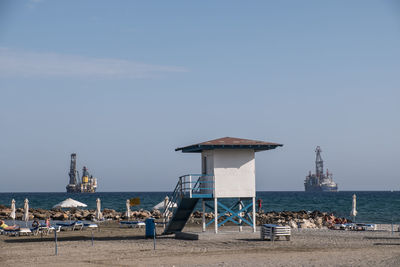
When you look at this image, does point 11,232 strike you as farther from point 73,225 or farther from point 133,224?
point 133,224

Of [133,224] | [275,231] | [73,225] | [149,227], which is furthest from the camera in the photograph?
[133,224]

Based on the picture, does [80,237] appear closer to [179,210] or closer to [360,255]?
[179,210]

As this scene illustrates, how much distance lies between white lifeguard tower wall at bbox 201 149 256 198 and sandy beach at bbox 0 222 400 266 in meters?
1.87

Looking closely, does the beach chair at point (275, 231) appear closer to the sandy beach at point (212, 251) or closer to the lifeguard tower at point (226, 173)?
the sandy beach at point (212, 251)

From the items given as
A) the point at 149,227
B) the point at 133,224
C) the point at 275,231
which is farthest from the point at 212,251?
the point at 133,224

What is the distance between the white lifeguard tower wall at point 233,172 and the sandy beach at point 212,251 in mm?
1866

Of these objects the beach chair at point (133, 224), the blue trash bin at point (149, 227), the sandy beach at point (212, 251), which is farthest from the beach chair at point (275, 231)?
the beach chair at point (133, 224)

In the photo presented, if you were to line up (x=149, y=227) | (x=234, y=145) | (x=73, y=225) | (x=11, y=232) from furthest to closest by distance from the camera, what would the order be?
(x=73, y=225) < (x=11, y=232) < (x=149, y=227) < (x=234, y=145)

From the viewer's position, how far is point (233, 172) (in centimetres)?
2828

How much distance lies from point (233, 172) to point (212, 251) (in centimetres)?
656

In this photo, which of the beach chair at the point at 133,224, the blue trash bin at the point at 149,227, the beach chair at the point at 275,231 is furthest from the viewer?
Answer: the beach chair at the point at 133,224

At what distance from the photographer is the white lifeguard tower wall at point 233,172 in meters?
28.1

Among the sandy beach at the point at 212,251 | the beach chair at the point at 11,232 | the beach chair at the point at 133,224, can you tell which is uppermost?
the beach chair at the point at 133,224

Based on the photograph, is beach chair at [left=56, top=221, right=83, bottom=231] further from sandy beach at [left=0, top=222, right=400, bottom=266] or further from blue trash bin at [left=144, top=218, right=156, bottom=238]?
blue trash bin at [left=144, top=218, right=156, bottom=238]
